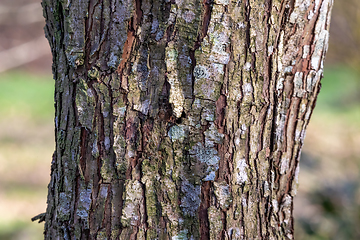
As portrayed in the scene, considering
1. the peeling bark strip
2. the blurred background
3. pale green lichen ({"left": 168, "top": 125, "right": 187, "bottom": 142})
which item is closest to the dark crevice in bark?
the peeling bark strip

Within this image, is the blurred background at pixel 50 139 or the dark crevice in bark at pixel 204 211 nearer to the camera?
the dark crevice in bark at pixel 204 211

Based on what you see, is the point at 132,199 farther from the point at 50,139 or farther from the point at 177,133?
the point at 50,139

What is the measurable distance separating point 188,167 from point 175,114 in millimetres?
166

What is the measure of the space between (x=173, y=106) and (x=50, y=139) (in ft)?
18.8

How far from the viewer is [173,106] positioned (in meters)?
1.01

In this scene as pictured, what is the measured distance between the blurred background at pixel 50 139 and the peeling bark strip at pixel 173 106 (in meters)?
1.80

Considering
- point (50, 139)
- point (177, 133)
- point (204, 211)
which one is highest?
point (50, 139)

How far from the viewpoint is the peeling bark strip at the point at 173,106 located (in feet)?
3.24

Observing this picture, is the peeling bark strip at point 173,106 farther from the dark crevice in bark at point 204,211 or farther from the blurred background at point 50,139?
the blurred background at point 50,139

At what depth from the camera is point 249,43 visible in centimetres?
101

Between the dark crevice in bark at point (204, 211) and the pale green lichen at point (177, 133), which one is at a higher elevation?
the pale green lichen at point (177, 133)

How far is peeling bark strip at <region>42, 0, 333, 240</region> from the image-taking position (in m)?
0.99

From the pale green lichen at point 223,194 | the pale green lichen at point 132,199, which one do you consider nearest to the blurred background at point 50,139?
the pale green lichen at point 223,194

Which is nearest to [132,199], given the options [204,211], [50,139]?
[204,211]
